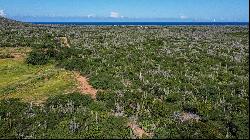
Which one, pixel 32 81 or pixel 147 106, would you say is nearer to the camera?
pixel 147 106

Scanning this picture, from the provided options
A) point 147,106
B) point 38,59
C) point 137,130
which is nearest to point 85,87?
point 147,106

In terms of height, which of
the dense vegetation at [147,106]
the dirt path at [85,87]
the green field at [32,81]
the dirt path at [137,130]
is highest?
the dense vegetation at [147,106]

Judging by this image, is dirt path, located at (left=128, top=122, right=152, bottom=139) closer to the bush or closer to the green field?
the green field

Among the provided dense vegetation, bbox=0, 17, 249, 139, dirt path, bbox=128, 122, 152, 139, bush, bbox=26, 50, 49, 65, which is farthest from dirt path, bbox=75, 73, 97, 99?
bush, bbox=26, 50, 49, 65

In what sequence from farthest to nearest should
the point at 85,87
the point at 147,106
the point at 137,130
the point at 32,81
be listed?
the point at 32,81 → the point at 85,87 → the point at 147,106 → the point at 137,130

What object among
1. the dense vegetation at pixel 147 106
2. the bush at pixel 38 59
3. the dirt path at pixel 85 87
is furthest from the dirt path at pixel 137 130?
the bush at pixel 38 59

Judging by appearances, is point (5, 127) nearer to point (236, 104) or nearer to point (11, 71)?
point (236, 104)

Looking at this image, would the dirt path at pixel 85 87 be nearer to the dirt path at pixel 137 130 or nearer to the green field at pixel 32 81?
the green field at pixel 32 81

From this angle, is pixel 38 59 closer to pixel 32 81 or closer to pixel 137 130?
pixel 32 81
